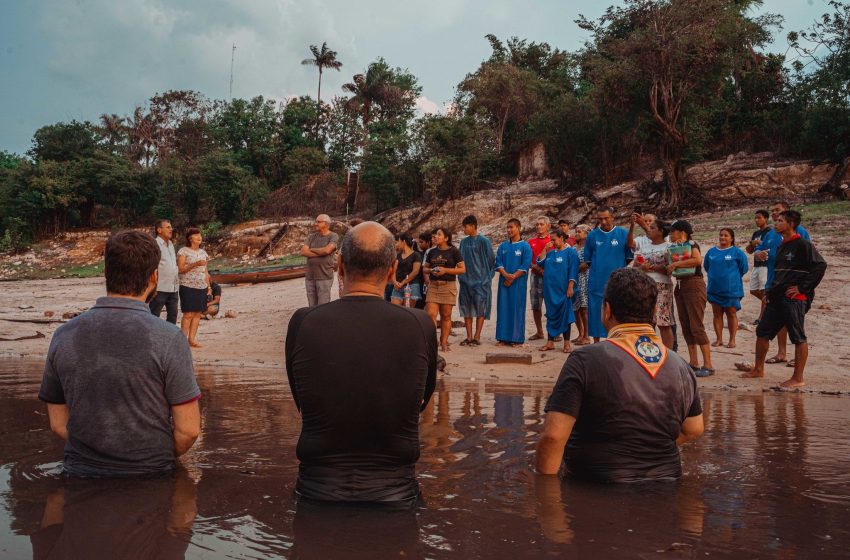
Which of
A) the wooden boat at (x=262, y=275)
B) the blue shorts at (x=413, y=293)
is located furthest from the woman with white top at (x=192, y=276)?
the wooden boat at (x=262, y=275)

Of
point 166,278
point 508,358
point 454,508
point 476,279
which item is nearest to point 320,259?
point 166,278

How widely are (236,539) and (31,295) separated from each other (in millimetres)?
21691

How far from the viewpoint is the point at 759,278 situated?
36.1 feet

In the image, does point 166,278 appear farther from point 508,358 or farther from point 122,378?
point 122,378

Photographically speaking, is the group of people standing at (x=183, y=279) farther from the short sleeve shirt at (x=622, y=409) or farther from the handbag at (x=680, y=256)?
the short sleeve shirt at (x=622, y=409)

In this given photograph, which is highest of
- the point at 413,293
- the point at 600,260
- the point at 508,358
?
the point at 600,260

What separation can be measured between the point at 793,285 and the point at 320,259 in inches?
250

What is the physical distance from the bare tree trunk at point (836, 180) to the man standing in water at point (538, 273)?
1677cm

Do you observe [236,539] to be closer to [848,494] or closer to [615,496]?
[615,496]

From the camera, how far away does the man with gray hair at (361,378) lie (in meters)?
3.11

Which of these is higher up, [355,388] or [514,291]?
[514,291]

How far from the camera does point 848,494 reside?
4.01 m

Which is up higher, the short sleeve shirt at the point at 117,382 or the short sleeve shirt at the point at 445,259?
the short sleeve shirt at the point at 445,259

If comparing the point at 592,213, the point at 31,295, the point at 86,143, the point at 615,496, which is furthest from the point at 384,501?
the point at 86,143
